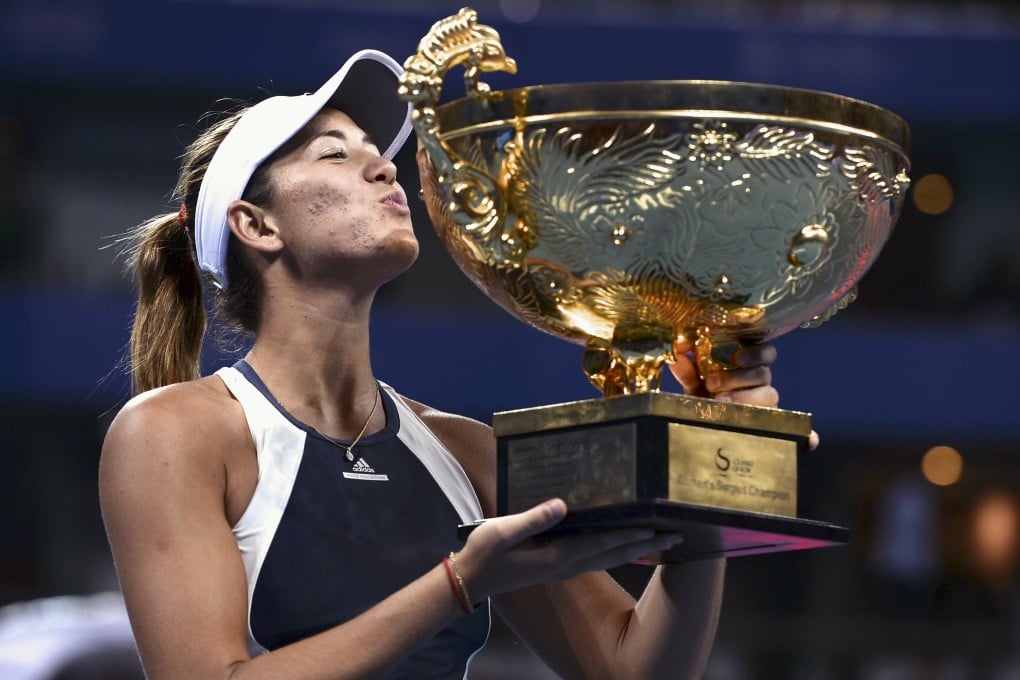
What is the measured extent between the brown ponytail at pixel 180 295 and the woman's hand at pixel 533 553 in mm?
569

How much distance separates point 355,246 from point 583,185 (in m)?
0.34

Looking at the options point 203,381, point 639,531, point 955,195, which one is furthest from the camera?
point 955,195

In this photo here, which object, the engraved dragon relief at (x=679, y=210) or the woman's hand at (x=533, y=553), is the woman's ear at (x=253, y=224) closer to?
the engraved dragon relief at (x=679, y=210)

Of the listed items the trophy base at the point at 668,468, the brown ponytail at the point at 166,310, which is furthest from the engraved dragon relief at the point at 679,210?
the brown ponytail at the point at 166,310

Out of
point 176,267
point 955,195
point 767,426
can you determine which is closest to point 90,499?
point 955,195

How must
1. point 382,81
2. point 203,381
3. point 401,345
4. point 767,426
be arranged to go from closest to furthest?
point 767,426 < point 203,381 < point 382,81 < point 401,345

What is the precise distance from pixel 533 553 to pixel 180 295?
2.48ft

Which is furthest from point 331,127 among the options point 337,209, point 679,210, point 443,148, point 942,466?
point 942,466

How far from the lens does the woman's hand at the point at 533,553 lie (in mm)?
1738

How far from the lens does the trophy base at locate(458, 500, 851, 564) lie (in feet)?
5.67

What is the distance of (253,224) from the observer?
2125 mm

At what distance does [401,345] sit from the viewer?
31.1 feet

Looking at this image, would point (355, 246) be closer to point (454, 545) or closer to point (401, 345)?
point (454, 545)

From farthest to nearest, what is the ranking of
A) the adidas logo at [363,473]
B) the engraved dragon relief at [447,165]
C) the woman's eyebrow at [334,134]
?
the woman's eyebrow at [334,134] < the adidas logo at [363,473] < the engraved dragon relief at [447,165]
